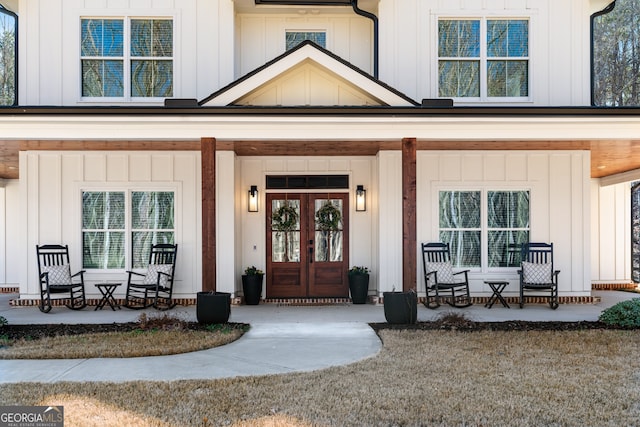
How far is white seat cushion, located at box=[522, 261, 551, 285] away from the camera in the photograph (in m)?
9.40

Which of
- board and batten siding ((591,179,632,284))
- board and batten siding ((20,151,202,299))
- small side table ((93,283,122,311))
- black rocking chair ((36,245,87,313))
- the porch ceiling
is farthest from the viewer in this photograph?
board and batten siding ((591,179,632,284))

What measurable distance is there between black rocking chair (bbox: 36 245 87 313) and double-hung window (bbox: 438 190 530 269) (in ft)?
23.6

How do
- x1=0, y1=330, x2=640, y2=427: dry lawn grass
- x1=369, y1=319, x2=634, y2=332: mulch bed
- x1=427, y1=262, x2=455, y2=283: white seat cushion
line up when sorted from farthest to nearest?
x1=427, y1=262, x2=455, y2=283: white seat cushion → x1=369, y1=319, x2=634, y2=332: mulch bed → x1=0, y1=330, x2=640, y2=427: dry lawn grass

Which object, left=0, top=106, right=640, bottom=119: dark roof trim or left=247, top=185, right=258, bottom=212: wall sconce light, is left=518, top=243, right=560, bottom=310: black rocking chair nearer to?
left=0, top=106, right=640, bottom=119: dark roof trim

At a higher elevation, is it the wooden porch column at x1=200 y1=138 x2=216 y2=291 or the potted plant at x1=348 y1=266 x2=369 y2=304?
the wooden porch column at x1=200 y1=138 x2=216 y2=291

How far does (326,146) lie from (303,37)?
300 centimetres

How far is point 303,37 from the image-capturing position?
10.8 m

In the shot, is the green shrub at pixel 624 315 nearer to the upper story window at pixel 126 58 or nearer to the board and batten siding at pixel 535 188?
the board and batten siding at pixel 535 188

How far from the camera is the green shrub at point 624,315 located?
734 cm

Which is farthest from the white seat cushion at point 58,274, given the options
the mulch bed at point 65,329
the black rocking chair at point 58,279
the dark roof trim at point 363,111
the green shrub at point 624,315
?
the green shrub at point 624,315

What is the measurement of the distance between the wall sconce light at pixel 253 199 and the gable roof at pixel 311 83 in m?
2.05

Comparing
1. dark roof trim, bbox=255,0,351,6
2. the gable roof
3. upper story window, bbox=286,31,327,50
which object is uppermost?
dark roof trim, bbox=255,0,351,6

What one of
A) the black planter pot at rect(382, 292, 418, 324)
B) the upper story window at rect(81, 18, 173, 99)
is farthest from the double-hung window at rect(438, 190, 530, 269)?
the upper story window at rect(81, 18, 173, 99)

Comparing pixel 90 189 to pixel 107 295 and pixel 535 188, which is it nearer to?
pixel 107 295
